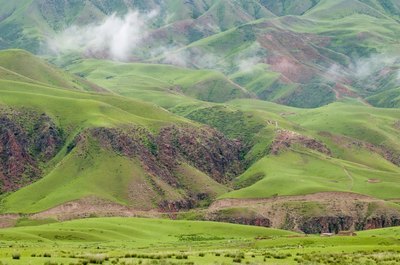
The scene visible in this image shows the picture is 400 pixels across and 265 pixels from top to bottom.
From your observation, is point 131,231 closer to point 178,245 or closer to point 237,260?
point 178,245

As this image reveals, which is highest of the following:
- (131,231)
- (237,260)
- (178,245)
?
(131,231)

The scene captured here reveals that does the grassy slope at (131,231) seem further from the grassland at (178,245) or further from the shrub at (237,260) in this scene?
the shrub at (237,260)

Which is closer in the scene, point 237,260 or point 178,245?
point 237,260

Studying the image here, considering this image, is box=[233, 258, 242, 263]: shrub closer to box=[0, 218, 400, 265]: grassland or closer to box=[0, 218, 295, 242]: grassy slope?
box=[0, 218, 400, 265]: grassland

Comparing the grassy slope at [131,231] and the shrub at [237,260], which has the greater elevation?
the grassy slope at [131,231]

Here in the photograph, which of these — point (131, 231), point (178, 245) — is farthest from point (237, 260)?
point (131, 231)

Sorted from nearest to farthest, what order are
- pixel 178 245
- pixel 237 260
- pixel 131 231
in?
pixel 237 260
pixel 178 245
pixel 131 231

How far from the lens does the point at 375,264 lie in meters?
63.2

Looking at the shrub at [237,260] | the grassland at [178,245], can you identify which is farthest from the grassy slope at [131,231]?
the shrub at [237,260]

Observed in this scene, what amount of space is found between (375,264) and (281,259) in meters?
8.62

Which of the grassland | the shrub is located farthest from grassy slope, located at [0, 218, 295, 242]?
the shrub

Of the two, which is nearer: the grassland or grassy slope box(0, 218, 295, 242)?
the grassland

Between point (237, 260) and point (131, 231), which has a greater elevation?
point (131, 231)

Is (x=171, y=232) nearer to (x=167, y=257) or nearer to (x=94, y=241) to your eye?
(x=94, y=241)
